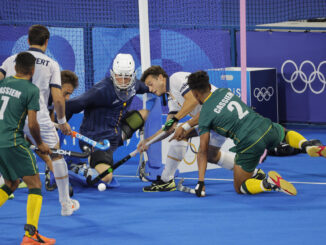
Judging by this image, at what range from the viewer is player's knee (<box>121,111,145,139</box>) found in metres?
7.60

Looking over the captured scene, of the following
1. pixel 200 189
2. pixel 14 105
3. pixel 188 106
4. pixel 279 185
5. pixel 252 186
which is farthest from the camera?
pixel 188 106

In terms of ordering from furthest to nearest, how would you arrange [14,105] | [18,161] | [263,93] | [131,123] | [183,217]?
[263,93] → [131,123] → [183,217] → [18,161] → [14,105]

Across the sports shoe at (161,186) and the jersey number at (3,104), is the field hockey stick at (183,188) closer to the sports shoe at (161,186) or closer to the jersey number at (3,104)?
the sports shoe at (161,186)

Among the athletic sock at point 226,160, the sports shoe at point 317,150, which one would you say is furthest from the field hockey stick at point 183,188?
the sports shoe at point 317,150

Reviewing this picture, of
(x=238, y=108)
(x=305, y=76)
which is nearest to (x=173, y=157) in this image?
(x=238, y=108)

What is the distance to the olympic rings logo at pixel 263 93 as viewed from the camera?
10.7 metres

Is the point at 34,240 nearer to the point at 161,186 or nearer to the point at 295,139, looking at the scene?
the point at 161,186

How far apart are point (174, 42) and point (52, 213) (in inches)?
184

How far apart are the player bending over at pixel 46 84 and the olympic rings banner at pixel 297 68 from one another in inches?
222

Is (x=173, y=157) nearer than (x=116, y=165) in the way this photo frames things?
No

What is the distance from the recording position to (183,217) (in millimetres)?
6043

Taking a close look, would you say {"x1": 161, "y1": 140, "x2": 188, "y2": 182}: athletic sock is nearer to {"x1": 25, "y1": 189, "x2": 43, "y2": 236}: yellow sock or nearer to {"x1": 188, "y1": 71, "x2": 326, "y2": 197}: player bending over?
{"x1": 188, "y1": 71, "x2": 326, "y2": 197}: player bending over

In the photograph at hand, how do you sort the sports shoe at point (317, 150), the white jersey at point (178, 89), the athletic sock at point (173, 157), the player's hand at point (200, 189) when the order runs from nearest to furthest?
the sports shoe at point (317, 150), the player's hand at point (200, 189), the white jersey at point (178, 89), the athletic sock at point (173, 157)

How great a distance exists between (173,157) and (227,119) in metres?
0.94
